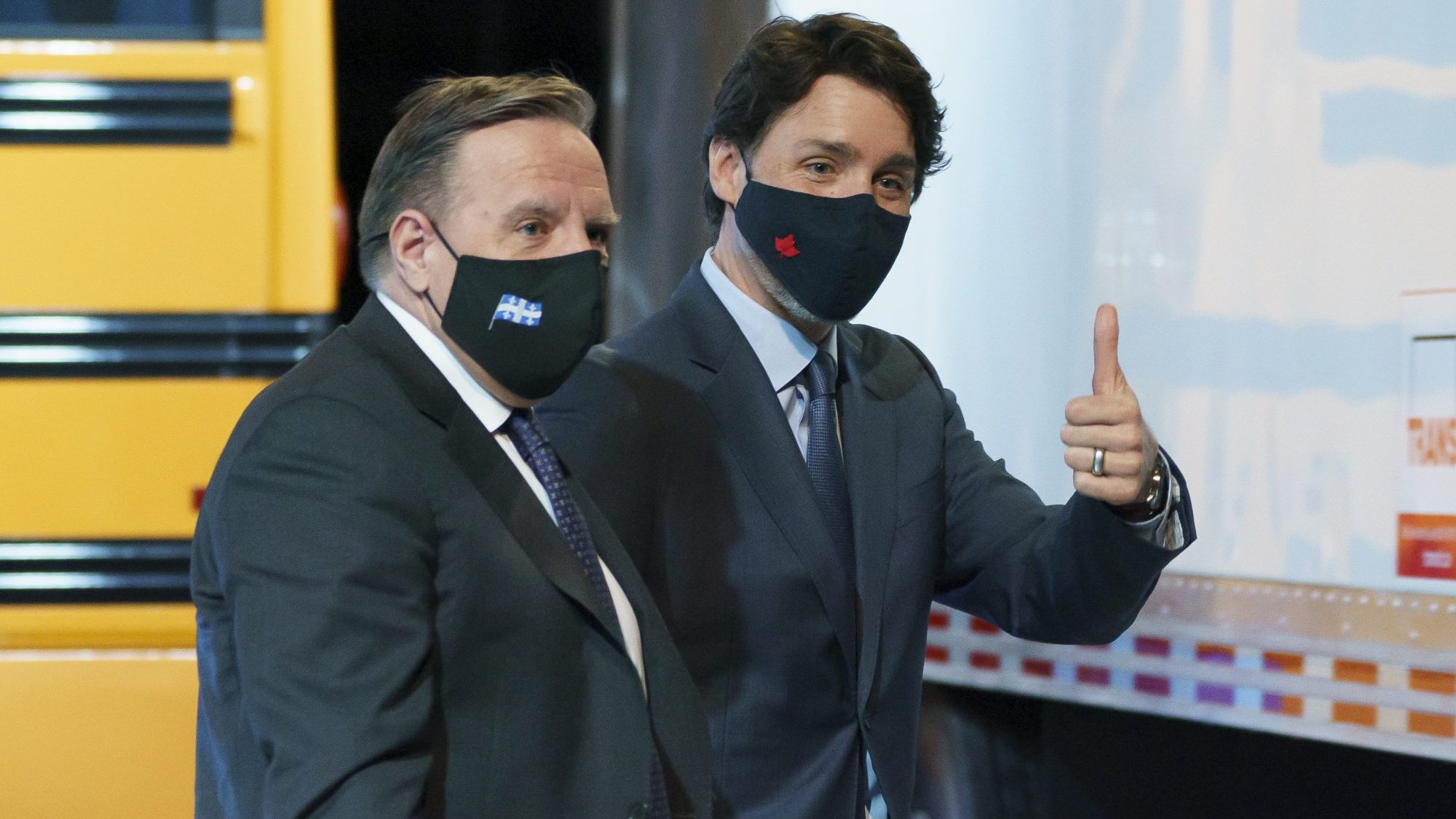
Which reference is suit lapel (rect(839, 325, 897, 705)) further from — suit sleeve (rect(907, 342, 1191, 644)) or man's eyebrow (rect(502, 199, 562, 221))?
man's eyebrow (rect(502, 199, 562, 221))

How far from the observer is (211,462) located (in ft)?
10.2

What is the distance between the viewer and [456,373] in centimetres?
171

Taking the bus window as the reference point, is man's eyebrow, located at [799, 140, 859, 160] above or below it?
below

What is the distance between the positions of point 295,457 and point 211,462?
1.82 metres

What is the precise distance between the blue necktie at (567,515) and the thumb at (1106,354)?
744 millimetres

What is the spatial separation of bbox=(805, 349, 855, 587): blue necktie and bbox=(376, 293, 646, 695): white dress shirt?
483mm

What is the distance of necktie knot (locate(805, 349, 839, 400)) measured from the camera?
2.23 meters

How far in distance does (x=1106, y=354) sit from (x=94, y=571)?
2.29 m

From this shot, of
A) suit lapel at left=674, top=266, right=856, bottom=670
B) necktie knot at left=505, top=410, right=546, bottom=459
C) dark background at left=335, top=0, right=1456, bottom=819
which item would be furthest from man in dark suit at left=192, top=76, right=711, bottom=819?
dark background at left=335, top=0, right=1456, bottom=819

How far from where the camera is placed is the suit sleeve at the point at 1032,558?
201 centimetres

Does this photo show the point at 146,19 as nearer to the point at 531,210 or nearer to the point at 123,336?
the point at 123,336

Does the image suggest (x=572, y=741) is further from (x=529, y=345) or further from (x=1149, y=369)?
(x=1149, y=369)

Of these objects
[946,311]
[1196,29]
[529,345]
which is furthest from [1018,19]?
[529,345]

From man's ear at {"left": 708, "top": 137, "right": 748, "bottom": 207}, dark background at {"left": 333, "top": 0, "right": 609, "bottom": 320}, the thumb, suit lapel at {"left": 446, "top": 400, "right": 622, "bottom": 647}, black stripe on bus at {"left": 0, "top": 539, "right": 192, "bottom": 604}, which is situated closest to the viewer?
suit lapel at {"left": 446, "top": 400, "right": 622, "bottom": 647}
